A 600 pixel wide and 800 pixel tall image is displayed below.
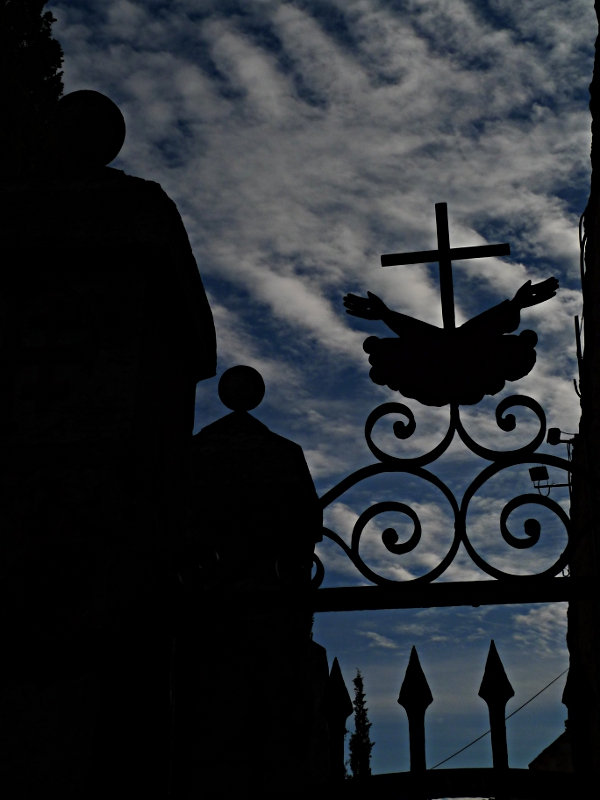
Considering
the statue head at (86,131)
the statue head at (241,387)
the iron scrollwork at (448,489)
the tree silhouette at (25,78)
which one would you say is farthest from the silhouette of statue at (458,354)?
the tree silhouette at (25,78)

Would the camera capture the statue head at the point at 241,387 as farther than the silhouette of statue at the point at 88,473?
Yes

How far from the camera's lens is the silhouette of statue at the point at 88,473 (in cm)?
176

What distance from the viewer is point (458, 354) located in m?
2.47

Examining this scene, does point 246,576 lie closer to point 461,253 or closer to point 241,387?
point 241,387

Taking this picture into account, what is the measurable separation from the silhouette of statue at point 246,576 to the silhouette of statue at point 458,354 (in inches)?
26.6

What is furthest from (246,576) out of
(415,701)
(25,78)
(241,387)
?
(25,78)

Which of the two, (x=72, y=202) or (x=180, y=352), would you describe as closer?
(x=72, y=202)

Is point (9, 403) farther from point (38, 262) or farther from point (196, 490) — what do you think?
point (196, 490)

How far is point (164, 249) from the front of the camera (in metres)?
2.12

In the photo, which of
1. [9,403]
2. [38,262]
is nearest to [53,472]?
[9,403]

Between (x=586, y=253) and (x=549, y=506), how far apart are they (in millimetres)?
1217

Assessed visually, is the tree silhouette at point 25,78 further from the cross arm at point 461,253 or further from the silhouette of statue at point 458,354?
the silhouette of statue at point 458,354

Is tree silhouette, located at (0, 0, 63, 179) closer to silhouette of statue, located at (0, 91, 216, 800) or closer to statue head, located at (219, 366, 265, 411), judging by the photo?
statue head, located at (219, 366, 265, 411)

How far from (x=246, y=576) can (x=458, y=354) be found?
3.90 feet
